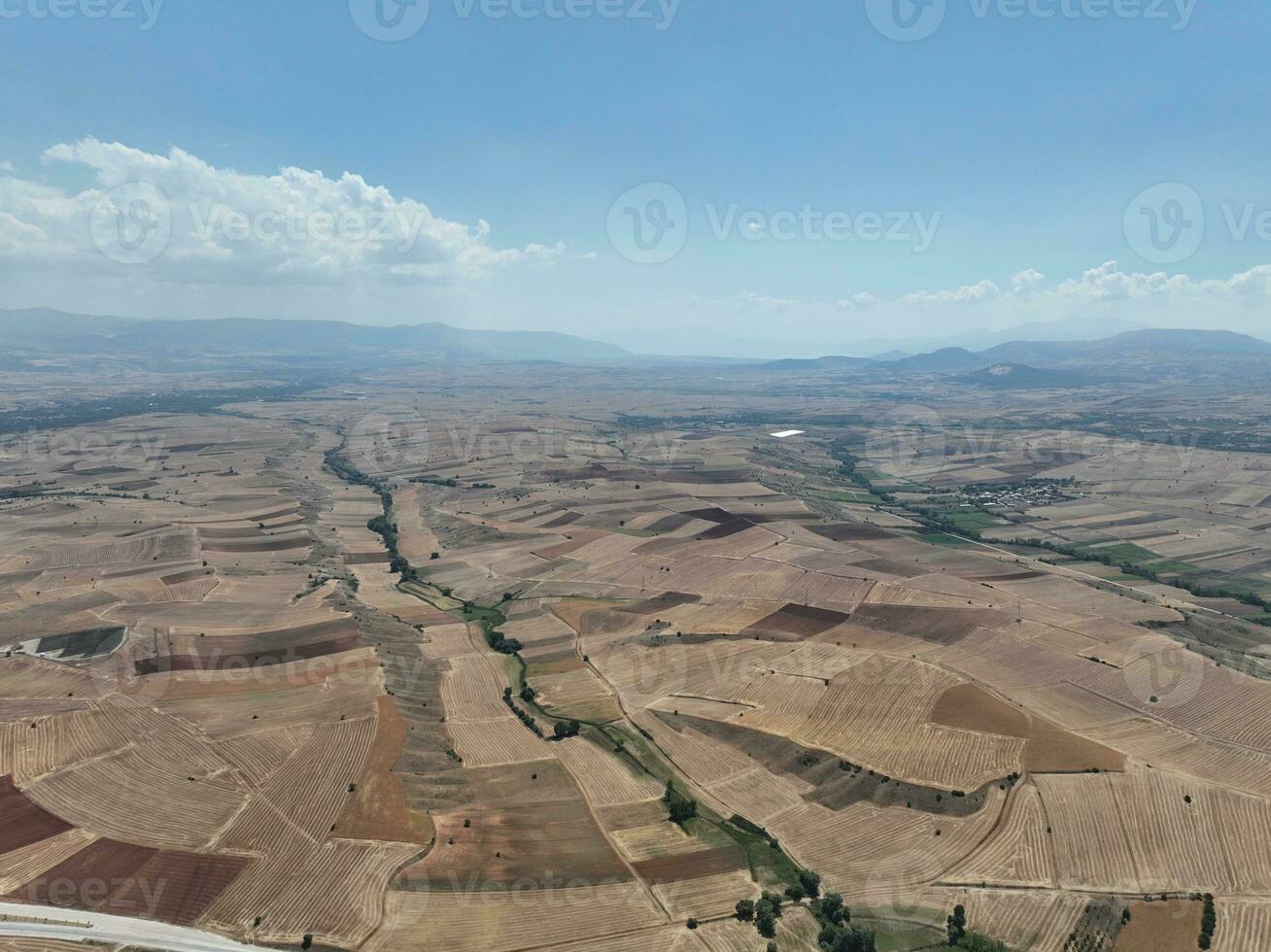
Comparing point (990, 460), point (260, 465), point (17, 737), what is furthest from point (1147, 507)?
point (260, 465)

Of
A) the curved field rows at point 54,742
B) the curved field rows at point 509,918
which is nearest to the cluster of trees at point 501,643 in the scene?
the curved field rows at point 54,742

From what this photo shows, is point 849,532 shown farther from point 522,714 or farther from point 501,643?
point 522,714

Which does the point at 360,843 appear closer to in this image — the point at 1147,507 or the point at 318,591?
the point at 318,591

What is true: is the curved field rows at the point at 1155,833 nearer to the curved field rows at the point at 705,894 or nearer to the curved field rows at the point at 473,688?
the curved field rows at the point at 705,894

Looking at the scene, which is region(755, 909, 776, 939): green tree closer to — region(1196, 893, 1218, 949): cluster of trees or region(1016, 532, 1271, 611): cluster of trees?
region(1196, 893, 1218, 949): cluster of trees

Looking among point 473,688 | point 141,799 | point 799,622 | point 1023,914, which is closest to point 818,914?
point 1023,914

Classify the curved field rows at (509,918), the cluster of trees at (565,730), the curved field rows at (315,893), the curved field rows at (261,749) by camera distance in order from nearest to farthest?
the curved field rows at (509,918), the curved field rows at (315,893), the curved field rows at (261,749), the cluster of trees at (565,730)
